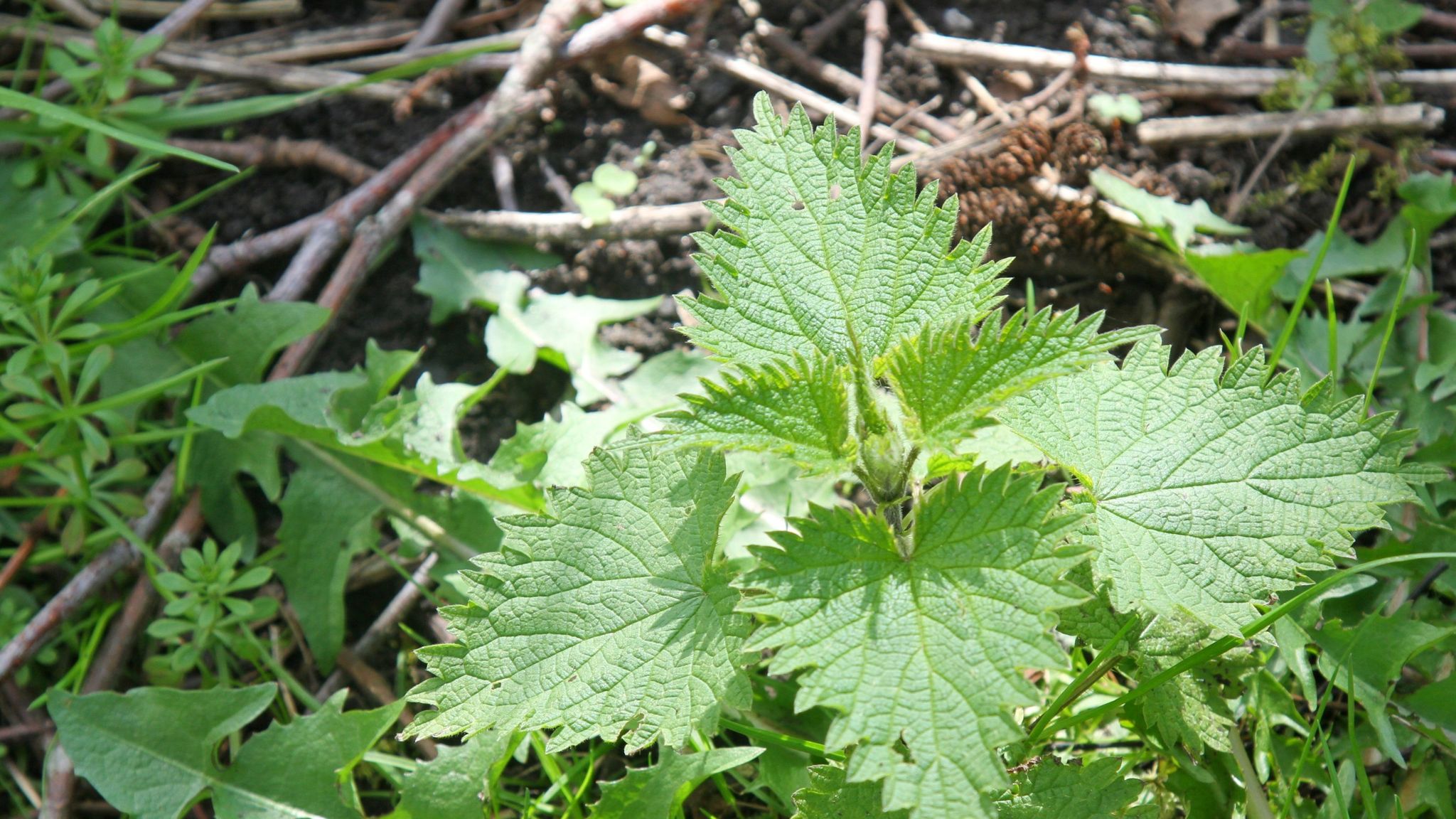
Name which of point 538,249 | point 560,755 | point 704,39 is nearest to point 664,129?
point 704,39

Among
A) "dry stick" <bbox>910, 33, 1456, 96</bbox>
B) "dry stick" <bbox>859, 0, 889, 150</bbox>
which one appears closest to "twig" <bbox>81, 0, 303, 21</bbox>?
"dry stick" <bbox>859, 0, 889, 150</bbox>

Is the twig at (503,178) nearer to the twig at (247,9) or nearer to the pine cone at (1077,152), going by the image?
the twig at (247,9)

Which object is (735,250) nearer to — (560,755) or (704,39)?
(560,755)

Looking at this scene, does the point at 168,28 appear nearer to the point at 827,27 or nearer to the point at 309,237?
the point at 309,237

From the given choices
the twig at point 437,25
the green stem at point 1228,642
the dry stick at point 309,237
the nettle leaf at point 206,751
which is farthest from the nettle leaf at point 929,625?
the twig at point 437,25

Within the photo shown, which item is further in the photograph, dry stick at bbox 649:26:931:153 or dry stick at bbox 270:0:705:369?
dry stick at bbox 649:26:931:153

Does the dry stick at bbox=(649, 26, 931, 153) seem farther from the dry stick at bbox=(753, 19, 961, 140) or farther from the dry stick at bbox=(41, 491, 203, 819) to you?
the dry stick at bbox=(41, 491, 203, 819)

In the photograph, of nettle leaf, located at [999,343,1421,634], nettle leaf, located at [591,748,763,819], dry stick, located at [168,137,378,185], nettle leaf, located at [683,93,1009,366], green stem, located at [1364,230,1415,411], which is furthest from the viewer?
dry stick, located at [168,137,378,185]
